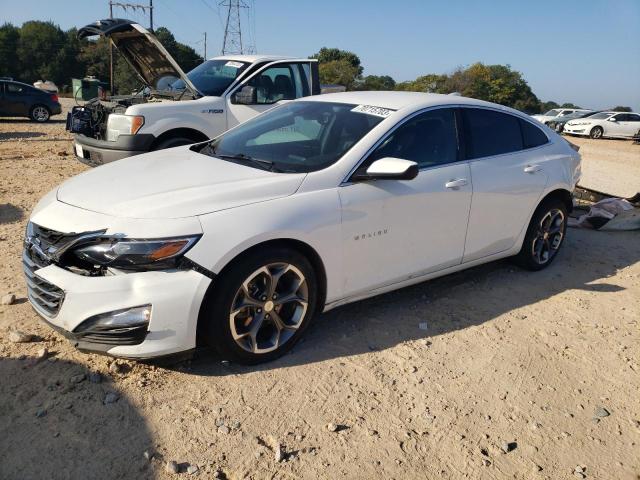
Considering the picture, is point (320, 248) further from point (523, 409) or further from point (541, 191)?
point (541, 191)

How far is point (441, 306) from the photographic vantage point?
433 centimetres

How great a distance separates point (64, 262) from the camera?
9.89ft

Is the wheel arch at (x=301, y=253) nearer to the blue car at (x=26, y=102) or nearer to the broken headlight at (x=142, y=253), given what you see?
the broken headlight at (x=142, y=253)

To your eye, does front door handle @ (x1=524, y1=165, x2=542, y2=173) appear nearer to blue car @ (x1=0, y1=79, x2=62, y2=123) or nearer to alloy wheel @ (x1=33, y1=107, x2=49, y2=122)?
blue car @ (x1=0, y1=79, x2=62, y2=123)

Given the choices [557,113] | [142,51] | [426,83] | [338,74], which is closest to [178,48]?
[338,74]

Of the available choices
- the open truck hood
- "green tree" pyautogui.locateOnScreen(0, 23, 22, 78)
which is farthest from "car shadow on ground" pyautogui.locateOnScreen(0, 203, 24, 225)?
"green tree" pyautogui.locateOnScreen(0, 23, 22, 78)

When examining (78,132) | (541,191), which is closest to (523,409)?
(541,191)

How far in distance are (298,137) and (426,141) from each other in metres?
0.95

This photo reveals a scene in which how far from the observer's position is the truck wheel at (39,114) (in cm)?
1911

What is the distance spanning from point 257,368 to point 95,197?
141cm

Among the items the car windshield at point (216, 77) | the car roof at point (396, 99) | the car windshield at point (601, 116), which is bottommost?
the car windshield at point (601, 116)

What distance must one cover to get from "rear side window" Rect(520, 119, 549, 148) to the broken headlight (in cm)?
334

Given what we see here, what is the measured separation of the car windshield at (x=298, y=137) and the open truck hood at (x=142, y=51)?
3.25 meters

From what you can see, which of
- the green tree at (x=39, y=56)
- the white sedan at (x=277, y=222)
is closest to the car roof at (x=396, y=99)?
the white sedan at (x=277, y=222)
